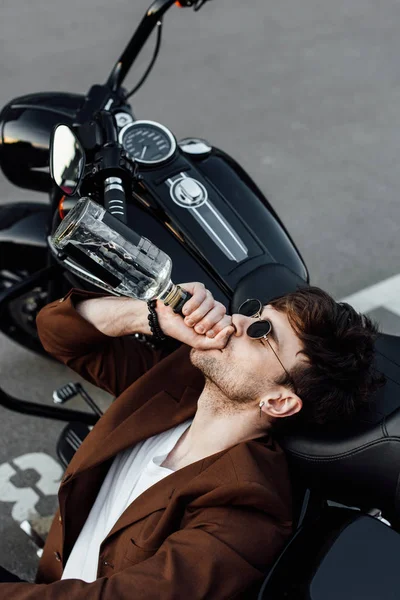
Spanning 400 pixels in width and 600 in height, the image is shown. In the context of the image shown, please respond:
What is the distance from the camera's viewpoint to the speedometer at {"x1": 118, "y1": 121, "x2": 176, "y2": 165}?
2049 millimetres

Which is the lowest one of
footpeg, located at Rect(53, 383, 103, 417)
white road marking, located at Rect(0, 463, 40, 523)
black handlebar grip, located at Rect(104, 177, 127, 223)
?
white road marking, located at Rect(0, 463, 40, 523)

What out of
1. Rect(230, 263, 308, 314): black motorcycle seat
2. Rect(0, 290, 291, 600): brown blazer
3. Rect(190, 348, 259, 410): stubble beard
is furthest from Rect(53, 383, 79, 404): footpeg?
Rect(190, 348, 259, 410): stubble beard

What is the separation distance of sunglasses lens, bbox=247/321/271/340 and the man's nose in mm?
13

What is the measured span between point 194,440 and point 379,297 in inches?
80.6

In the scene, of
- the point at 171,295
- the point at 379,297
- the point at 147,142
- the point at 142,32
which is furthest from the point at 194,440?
the point at 379,297

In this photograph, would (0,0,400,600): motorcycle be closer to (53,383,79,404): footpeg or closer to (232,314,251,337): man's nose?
(53,383,79,404): footpeg

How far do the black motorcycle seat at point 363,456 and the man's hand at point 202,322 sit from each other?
27cm

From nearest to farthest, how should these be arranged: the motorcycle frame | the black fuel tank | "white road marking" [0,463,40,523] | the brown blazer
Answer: the brown blazer, the motorcycle frame, the black fuel tank, "white road marking" [0,463,40,523]

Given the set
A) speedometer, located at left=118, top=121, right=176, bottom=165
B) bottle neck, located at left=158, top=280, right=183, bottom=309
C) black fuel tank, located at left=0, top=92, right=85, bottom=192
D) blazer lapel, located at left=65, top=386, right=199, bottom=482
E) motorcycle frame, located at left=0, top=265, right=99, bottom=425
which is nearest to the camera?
bottle neck, located at left=158, top=280, right=183, bottom=309

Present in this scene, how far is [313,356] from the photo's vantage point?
5.17 ft

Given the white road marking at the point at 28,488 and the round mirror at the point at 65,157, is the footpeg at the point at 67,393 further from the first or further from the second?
the round mirror at the point at 65,157

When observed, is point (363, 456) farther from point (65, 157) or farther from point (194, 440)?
point (65, 157)

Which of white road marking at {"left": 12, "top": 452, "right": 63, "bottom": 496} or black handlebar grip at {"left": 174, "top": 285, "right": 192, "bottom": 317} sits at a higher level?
black handlebar grip at {"left": 174, "top": 285, "right": 192, "bottom": 317}

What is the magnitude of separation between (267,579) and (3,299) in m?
1.24
